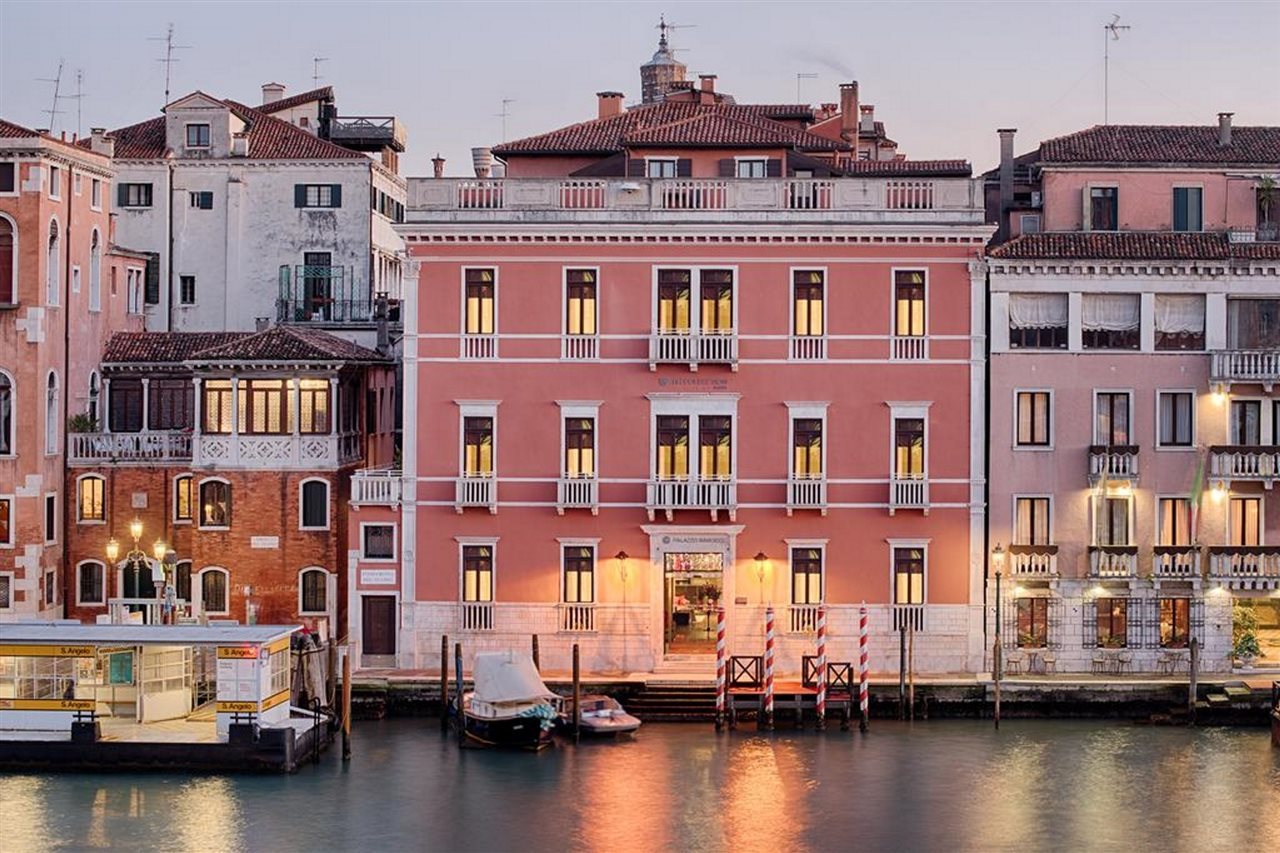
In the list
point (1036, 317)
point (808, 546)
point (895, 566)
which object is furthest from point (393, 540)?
point (1036, 317)

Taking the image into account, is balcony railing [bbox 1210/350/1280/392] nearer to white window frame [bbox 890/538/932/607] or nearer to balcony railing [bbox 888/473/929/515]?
balcony railing [bbox 888/473/929/515]

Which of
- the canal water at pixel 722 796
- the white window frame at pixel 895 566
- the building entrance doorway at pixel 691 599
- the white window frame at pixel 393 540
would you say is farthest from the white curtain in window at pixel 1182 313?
the white window frame at pixel 393 540

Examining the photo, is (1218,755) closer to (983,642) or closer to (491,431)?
(983,642)

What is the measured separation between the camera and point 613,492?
44000 mm

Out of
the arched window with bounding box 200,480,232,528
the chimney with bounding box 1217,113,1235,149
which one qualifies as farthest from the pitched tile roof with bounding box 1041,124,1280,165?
the arched window with bounding box 200,480,232,528

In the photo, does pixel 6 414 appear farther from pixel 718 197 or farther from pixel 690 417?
pixel 718 197

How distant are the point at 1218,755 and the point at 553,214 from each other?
48.3ft

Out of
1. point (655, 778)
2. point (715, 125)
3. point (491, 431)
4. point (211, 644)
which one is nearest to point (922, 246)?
point (715, 125)

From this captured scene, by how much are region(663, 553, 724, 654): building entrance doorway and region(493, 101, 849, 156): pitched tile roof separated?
7734 millimetres

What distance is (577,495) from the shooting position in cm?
4391

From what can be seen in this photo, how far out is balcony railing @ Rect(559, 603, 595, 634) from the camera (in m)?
43.8

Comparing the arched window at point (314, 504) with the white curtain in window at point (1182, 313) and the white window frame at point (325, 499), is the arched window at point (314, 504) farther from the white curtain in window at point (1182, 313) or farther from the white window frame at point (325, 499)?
the white curtain in window at point (1182, 313)

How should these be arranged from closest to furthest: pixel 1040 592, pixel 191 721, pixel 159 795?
1. pixel 159 795
2. pixel 191 721
3. pixel 1040 592

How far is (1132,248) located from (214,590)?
18.0 m
